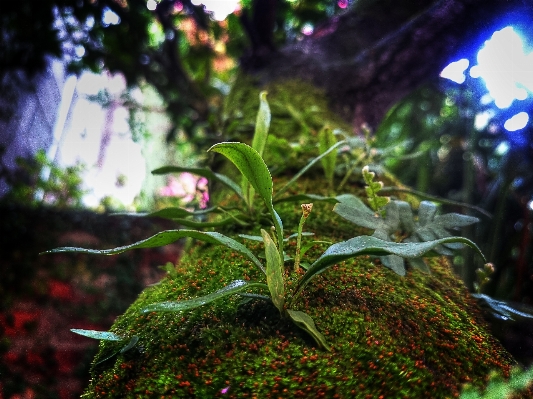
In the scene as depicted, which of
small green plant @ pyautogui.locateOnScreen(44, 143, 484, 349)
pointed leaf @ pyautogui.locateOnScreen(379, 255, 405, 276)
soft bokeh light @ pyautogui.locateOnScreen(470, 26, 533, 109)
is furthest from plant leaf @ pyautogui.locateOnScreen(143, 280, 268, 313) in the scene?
soft bokeh light @ pyautogui.locateOnScreen(470, 26, 533, 109)

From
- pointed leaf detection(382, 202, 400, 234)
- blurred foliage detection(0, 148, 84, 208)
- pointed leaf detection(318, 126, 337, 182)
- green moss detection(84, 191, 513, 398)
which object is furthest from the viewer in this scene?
blurred foliage detection(0, 148, 84, 208)

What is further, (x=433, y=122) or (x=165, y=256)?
(x=165, y=256)

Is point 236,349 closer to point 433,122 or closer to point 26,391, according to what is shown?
point 26,391

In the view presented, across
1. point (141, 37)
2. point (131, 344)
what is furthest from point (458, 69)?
point (141, 37)

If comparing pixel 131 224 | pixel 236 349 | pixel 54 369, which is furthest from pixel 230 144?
pixel 131 224

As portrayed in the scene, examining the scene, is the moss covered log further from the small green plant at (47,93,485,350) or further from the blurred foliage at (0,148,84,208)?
the blurred foliage at (0,148,84,208)

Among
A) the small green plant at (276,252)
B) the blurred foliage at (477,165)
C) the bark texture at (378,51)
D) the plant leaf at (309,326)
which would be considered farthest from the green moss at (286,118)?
the plant leaf at (309,326)
